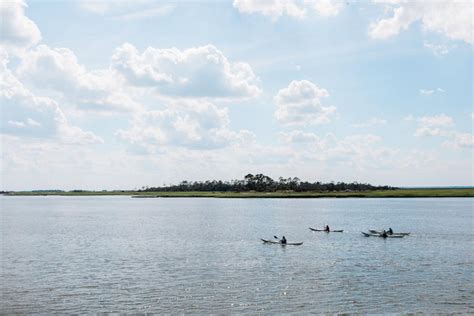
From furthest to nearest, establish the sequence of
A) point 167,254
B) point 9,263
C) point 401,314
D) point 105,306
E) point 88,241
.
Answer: point 88,241 → point 167,254 → point 9,263 → point 105,306 → point 401,314

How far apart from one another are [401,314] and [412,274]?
14.7 m

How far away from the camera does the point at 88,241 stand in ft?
239

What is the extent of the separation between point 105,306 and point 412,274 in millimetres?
26623

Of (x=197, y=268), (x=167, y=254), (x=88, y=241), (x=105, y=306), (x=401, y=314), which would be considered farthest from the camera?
(x=88, y=241)

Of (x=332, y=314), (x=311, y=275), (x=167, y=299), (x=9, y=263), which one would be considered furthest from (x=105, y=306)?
(x=9, y=263)

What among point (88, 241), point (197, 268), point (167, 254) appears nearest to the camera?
point (197, 268)

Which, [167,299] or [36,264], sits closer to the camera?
[167,299]

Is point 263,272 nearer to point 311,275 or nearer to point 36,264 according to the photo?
point 311,275

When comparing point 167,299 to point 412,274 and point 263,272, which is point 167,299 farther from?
point 412,274

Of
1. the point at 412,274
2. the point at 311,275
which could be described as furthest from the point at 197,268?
the point at 412,274

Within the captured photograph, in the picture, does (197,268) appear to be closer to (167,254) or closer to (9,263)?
(167,254)

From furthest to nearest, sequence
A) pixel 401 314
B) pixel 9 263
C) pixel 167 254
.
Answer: pixel 167 254 → pixel 9 263 → pixel 401 314

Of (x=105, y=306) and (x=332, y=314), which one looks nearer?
(x=332, y=314)

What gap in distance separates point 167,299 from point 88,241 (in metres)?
41.2
